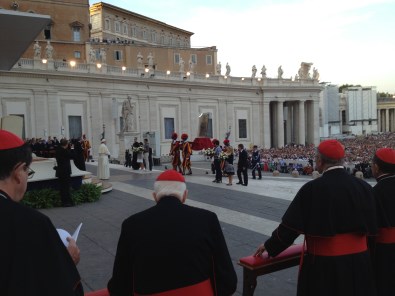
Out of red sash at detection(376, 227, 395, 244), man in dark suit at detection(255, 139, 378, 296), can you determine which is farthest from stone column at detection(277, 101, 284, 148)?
man in dark suit at detection(255, 139, 378, 296)

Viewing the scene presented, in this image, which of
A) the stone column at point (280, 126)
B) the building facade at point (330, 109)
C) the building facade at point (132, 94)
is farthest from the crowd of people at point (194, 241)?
the building facade at point (330, 109)

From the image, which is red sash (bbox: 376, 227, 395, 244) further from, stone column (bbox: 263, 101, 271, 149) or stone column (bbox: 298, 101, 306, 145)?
stone column (bbox: 298, 101, 306, 145)

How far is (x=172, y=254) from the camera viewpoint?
301 centimetres

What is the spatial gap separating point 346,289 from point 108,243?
532 cm

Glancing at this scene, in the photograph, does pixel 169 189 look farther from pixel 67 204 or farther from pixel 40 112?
pixel 40 112

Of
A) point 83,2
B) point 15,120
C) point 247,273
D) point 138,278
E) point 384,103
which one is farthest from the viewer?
point 384,103

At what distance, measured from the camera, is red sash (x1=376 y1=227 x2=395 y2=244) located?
177 inches

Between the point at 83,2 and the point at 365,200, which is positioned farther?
the point at 83,2

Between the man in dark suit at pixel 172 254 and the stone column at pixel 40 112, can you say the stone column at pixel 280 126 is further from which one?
the man in dark suit at pixel 172 254

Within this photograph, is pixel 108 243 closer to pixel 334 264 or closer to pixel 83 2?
pixel 334 264

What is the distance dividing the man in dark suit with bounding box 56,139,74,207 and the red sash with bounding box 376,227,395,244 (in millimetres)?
9518

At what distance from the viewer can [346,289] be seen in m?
3.84

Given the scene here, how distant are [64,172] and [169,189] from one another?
9452 mm

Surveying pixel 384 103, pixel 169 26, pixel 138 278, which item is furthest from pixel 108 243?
pixel 384 103
